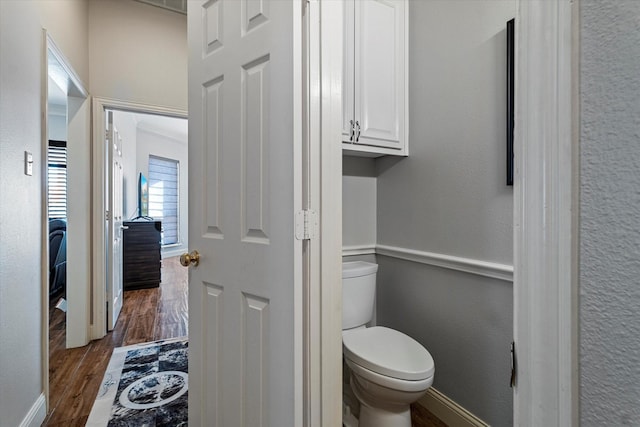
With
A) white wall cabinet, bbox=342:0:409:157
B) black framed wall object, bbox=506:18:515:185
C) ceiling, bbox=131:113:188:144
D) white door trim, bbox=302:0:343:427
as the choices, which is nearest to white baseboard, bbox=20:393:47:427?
white door trim, bbox=302:0:343:427

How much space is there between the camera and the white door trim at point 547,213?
389mm

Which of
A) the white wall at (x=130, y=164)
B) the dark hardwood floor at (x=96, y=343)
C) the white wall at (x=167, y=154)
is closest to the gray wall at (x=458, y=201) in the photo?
the dark hardwood floor at (x=96, y=343)

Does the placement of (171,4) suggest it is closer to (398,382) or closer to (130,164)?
(130,164)


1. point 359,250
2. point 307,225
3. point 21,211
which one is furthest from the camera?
point 359,250

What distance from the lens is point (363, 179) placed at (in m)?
2.15

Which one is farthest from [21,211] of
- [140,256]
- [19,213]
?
[140,256]

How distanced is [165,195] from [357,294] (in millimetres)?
6220

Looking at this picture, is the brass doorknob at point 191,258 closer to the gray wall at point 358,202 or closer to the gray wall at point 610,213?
the gray wall at point 358,202

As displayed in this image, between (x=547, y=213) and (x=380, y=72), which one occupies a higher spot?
(x=380, y=72)

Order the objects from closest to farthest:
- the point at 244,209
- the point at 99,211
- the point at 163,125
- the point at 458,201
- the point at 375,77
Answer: the point at 244,209 < the point at 458,201 < the point at 375,77 < the point at 99,211 < the point at 163,125

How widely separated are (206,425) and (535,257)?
4.85 ft

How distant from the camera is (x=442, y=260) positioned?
1.71 meters

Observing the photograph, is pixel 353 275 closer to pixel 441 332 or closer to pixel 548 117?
pixel 441 332

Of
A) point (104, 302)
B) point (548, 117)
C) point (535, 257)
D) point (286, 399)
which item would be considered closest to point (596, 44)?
point (548, 117)
